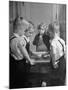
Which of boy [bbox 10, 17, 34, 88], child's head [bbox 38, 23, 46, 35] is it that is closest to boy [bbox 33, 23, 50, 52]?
child's head [bbox 38, 23, 46, 35]

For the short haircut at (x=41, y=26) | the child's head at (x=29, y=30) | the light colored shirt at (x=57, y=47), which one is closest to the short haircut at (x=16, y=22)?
the child's head at (x=29, y=30)

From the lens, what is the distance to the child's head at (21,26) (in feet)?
11.5

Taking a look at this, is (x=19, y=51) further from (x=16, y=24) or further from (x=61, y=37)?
A: (x=61, y=37)

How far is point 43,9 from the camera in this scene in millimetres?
3605

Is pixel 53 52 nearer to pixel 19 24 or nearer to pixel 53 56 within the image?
pixel 53 56

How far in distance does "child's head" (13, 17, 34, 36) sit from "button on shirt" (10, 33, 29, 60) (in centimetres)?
6

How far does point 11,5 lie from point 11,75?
2.90 feet

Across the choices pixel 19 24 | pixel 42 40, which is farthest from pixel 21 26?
pixel 42 40

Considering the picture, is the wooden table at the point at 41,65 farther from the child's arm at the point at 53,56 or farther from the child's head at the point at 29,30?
the child's head at the point at 29,30

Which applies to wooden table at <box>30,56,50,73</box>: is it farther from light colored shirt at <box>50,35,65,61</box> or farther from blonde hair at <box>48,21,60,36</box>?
blonde hair at <box>48,21,60,36</box>

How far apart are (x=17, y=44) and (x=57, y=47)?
55 cm

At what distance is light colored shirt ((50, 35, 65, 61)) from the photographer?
365 cm

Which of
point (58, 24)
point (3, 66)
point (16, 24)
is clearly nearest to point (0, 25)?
point (16, 24)

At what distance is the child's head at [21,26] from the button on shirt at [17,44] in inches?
2.3
